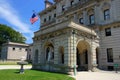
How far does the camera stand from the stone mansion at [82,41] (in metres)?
17.4

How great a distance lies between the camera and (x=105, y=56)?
75.3 feet

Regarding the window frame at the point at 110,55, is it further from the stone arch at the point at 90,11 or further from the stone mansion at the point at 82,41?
the stone arch at the point at 90,11

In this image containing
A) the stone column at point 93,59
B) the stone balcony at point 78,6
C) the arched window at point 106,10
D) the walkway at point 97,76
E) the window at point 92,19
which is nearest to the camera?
the walkway at point 97,76

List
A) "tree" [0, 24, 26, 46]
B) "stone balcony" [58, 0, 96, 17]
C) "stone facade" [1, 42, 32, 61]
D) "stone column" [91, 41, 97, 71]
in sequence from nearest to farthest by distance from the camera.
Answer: "stone column" [91, 41, 97, 71] → "stone balcony" [58, 0, 96, 17] → "stone facade" [1, 42, 32, 61] → "tree" [0, 24, 26, 46]

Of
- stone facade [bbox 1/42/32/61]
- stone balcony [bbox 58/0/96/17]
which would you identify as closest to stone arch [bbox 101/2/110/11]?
stone balcony [bbox 58/0/96/17]

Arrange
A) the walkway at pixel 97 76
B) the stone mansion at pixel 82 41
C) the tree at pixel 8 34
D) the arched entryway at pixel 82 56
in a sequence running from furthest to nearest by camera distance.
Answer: the tree at pixel 8 34, the arched entryway at pixel 82 56, the stone mansion at pixel 82 41, the walkway at pixel 97 76

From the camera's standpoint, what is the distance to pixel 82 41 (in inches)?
776

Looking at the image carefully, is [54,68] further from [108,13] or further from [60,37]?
[108,13]

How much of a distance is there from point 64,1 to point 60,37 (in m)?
17.8

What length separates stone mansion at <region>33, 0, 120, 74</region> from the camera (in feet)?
57.1

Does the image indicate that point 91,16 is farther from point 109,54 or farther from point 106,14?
point 109,54

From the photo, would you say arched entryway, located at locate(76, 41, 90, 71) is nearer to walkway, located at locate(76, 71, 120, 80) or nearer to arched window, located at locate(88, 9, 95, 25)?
walkway, located at locate(76, 71, 120, 80)

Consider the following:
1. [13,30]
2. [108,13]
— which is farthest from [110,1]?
[13,30]

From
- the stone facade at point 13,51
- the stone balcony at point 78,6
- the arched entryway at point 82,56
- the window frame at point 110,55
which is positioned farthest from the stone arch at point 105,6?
the stone facade at point 13,51
